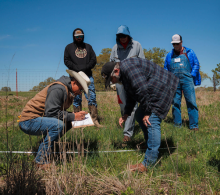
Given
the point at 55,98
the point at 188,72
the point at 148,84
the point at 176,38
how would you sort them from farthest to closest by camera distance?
the point at 188,72 → the point at 176,38 → the point at 55,98 → the point at 148,84

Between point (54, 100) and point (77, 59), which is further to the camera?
point (77, 59)

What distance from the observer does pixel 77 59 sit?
16.5ft

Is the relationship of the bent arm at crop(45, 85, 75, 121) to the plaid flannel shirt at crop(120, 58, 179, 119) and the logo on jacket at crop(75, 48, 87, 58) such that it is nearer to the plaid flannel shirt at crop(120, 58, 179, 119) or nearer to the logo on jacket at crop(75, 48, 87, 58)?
the plaid flannel shirt at crop(120, 58, 179, 119)

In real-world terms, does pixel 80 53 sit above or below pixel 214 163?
above

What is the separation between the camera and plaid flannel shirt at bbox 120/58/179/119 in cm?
250

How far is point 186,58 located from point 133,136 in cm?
242

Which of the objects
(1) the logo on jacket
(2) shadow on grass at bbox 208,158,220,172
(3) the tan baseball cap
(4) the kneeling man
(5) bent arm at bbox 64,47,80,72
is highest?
(3) the tan baseball cap

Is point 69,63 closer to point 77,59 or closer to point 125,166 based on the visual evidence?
point 77,59

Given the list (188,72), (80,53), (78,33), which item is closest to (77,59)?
(80,53)

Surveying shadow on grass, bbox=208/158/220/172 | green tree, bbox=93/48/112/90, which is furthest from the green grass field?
green tree, bbox=93/48/112/90

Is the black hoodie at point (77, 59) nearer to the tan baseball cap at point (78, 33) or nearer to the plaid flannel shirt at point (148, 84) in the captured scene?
the tan baseball cap at point (78, 33)

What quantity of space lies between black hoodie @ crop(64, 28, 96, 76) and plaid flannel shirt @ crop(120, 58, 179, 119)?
2.53 metres

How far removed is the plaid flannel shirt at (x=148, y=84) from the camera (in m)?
2.50

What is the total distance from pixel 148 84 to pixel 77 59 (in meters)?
2.92
